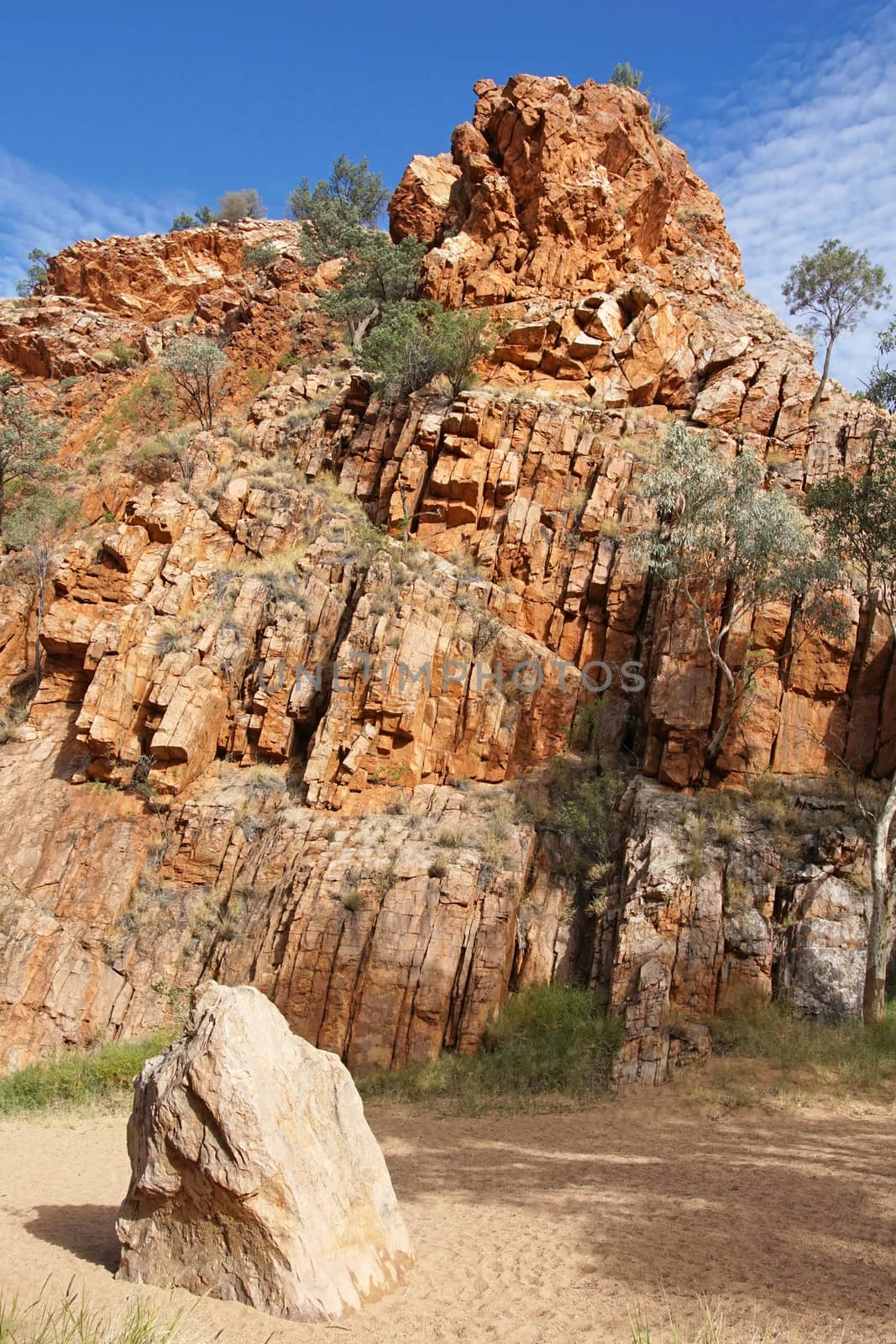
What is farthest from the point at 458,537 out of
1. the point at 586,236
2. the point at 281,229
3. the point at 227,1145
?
the point at 281,229

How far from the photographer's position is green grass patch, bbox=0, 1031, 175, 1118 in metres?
14.8

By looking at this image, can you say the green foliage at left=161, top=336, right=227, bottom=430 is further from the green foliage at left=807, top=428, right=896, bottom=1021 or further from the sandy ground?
the sandy ground

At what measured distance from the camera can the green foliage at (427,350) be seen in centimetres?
2712

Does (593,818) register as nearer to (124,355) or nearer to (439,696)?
(439,696)

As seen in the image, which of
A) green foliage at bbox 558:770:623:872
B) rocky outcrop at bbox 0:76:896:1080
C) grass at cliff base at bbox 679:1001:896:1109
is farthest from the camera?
green foliage at bbox 558:770:623:872

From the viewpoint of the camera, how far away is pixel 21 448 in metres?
30.1

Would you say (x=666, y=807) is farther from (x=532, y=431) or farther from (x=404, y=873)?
(x=532, y=431)

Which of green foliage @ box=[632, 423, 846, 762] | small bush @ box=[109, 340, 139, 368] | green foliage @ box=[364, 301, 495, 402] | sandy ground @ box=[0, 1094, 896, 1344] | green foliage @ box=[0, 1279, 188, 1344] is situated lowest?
green foliage @ box=[0, 1279, 188, 1344]

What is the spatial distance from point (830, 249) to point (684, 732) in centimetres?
2161

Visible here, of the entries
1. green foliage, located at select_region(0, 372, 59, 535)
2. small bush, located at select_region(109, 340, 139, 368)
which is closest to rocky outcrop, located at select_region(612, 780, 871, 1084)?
green foliage, located at select_region(0, 372, 59, 535)

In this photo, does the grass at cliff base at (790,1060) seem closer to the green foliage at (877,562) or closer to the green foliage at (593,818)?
the green foliage at (877,562)

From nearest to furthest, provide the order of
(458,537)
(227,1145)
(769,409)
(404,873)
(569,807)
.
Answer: (227,1145), (404,873), (569,807), (458,537), (769,409)

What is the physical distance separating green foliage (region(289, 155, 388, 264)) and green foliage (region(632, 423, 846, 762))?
82.4ft

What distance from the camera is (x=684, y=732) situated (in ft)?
62.5
